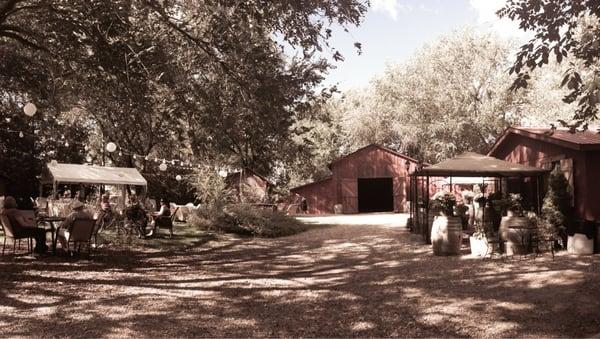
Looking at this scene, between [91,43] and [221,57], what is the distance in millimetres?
2650

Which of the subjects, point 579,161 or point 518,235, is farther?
point 579,161

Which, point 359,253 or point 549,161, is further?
point 549,161

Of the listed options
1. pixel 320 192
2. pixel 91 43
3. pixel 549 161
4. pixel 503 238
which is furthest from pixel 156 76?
pixel 320 192

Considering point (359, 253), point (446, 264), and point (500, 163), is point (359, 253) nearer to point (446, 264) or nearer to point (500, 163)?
point (446, 264)

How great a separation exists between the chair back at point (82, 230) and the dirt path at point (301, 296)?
0.51 metres

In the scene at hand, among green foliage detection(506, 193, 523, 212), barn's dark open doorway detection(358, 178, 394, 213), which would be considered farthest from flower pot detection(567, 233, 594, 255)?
barn's dark open doorway detection(358, 178, 394, 213)

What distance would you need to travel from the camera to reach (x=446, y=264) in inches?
377

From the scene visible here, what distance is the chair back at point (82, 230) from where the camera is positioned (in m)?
9.88

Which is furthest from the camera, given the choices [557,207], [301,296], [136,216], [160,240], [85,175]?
[85,175]

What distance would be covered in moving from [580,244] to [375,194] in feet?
86.1

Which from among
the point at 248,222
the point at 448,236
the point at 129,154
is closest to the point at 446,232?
the point at 448,236

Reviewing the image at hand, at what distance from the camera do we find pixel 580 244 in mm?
10281

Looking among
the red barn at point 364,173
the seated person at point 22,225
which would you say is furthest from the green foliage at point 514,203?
the red barn at point 364,173

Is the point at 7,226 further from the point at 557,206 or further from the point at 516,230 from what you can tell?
the point at 557,206
